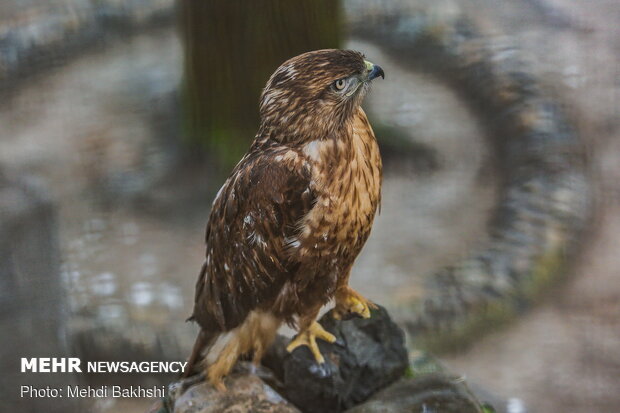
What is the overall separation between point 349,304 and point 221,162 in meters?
0.59

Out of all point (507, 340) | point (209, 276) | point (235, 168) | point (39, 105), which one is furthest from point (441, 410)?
point (39, 105)

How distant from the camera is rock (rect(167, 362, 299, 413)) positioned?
6.60ft

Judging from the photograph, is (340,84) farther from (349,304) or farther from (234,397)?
(234,397)

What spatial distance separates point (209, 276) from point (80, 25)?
0.89 m

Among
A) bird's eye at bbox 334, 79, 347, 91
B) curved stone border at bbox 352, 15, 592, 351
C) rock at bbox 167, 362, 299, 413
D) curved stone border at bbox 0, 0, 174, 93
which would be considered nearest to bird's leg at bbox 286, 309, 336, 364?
rock at bbox 167, 362, 299, 413

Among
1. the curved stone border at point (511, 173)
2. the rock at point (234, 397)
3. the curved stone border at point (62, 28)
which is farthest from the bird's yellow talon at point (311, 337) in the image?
the curved stone border at point (62, 28)

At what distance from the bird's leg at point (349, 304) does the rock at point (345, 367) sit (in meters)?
0.02

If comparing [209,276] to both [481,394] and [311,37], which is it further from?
[481,394]

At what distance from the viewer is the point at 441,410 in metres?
2.00

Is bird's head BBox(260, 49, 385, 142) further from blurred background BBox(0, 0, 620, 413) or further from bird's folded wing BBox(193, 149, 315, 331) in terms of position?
blurred background BBox(0, 0, 620, 413)

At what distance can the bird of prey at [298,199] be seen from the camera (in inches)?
71.2

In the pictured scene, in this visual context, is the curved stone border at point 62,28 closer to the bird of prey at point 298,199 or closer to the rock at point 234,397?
the bird of prey at point 298,199

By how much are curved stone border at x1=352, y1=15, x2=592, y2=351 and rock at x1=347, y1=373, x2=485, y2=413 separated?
18 cm

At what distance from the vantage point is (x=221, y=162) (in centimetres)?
214
